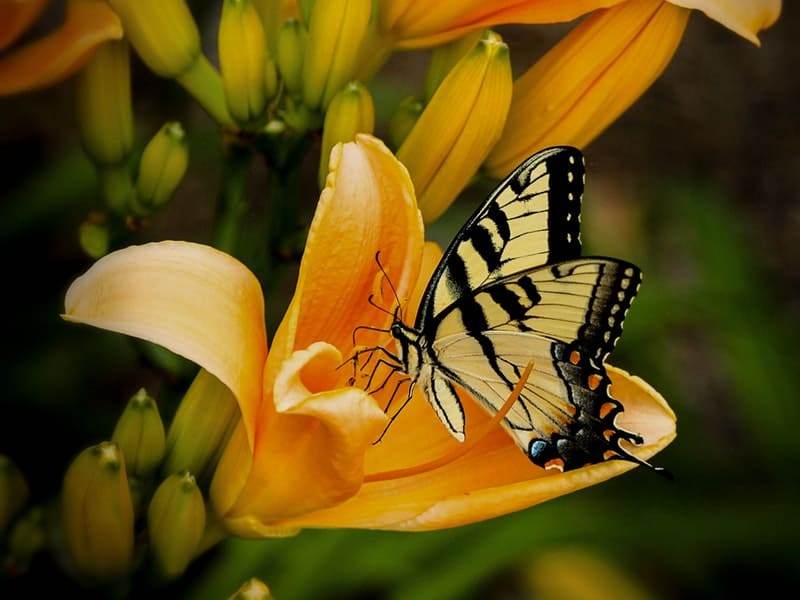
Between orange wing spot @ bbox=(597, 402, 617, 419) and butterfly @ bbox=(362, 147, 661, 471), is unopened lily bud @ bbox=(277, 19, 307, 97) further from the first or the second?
orange wing spot @ bbox=(597, 402, 617, 419)

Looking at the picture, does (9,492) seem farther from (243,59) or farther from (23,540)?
(243,59)

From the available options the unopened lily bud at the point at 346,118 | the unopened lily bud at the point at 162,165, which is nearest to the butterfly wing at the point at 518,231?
the unopened lily bud at the point at 346,118

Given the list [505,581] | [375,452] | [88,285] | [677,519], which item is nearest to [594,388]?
[375,452]

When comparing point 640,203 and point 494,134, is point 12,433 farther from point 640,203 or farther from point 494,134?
point 640,203

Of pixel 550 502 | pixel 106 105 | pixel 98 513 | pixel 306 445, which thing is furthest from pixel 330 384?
pixel 550 502

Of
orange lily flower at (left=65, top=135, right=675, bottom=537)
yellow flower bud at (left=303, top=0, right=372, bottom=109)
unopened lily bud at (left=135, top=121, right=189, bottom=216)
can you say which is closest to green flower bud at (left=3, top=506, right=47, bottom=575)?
orange lily flower at (left=65, top=135, right=675, bottom=537)
